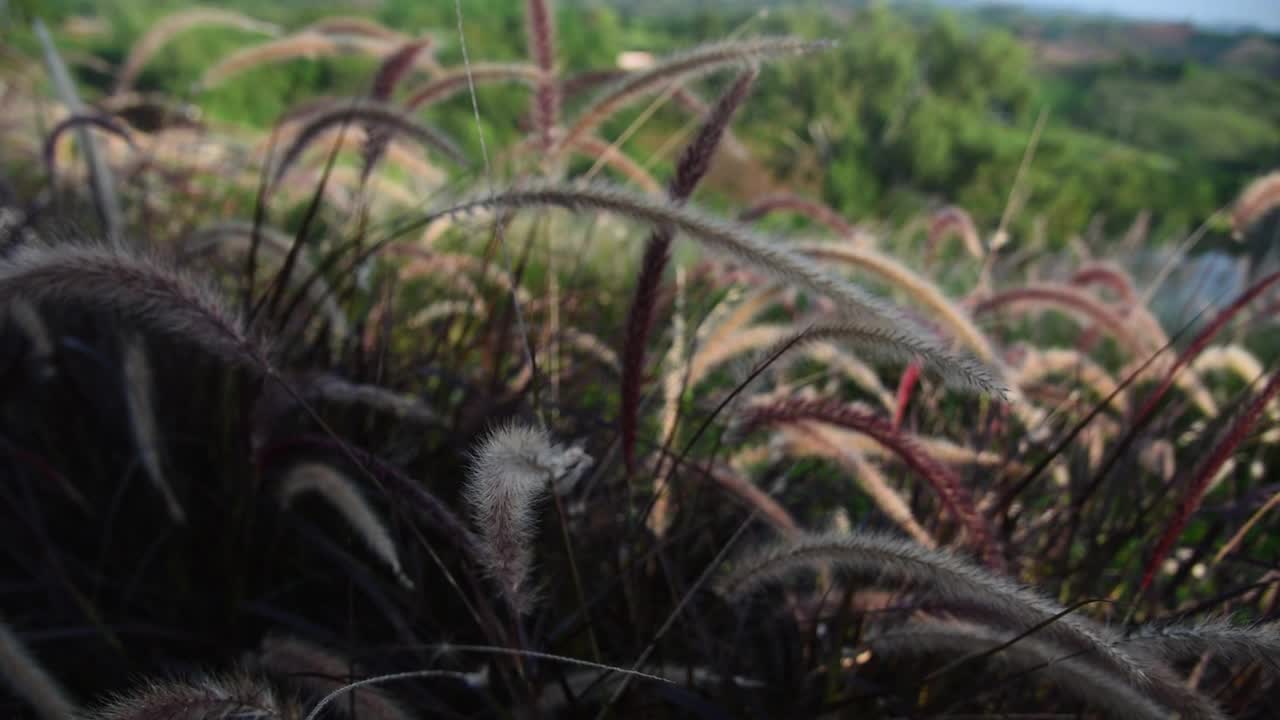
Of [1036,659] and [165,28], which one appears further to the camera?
[165,28]

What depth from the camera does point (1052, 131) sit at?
390 inches

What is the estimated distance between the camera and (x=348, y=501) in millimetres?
1019

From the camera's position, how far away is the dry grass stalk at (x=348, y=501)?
936 millimetres

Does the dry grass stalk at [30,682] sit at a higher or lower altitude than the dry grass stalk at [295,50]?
lower

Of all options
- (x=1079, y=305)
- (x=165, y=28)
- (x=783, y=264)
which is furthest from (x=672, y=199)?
(x=165, y=28)

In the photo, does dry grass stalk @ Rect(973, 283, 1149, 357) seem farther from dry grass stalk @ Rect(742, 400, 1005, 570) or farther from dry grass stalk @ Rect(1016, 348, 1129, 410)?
dry grass stalk @ Rect(742, 400, 1005, 570)

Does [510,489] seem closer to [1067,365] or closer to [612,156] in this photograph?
[612,156]

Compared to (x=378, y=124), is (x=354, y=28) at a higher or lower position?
higher

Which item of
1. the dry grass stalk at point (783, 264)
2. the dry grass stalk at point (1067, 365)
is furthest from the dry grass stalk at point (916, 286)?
the dry grass stalk at point (1067, 365)

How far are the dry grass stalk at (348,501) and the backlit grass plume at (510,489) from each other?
0.81ft

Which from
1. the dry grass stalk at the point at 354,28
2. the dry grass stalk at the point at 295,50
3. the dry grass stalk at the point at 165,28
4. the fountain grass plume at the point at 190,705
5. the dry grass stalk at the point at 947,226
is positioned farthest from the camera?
the dry grass stalk at the point at 165,28

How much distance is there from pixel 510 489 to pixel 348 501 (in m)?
0.48

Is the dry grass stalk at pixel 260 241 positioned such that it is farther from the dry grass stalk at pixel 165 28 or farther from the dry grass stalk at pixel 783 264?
the dry grass stalk at pixel 165 28

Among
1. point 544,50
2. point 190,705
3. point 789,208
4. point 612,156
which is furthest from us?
point 789,208
